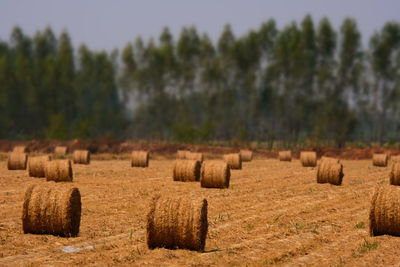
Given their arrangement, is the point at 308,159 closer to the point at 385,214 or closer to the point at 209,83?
the point at 385,214

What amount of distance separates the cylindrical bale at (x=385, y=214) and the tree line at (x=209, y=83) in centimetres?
5824

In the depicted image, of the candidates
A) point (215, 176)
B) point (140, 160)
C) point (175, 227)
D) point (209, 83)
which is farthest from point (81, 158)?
point (209, 83)

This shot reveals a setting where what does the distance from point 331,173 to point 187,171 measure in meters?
5.96

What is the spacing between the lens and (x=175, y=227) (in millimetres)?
10656

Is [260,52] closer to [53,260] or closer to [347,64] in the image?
[347,64]

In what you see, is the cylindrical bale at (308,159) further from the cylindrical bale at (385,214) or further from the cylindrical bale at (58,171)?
the cylindrical bale at (385,214)

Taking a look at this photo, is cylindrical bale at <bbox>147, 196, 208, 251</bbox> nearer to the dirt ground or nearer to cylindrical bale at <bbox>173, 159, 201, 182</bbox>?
the dirt ground

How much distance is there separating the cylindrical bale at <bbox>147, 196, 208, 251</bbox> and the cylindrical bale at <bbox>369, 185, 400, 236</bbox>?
4.19m

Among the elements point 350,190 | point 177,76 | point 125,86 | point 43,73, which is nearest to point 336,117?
point 177,76

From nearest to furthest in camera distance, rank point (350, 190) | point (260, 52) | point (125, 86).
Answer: point (350, 190) → point (260, 52) → point (125, 86)

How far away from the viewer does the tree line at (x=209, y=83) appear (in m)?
78.7

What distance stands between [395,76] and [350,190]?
63.0 meters

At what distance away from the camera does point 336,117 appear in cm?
8044

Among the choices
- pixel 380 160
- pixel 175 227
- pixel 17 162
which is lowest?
pixel 175 227
